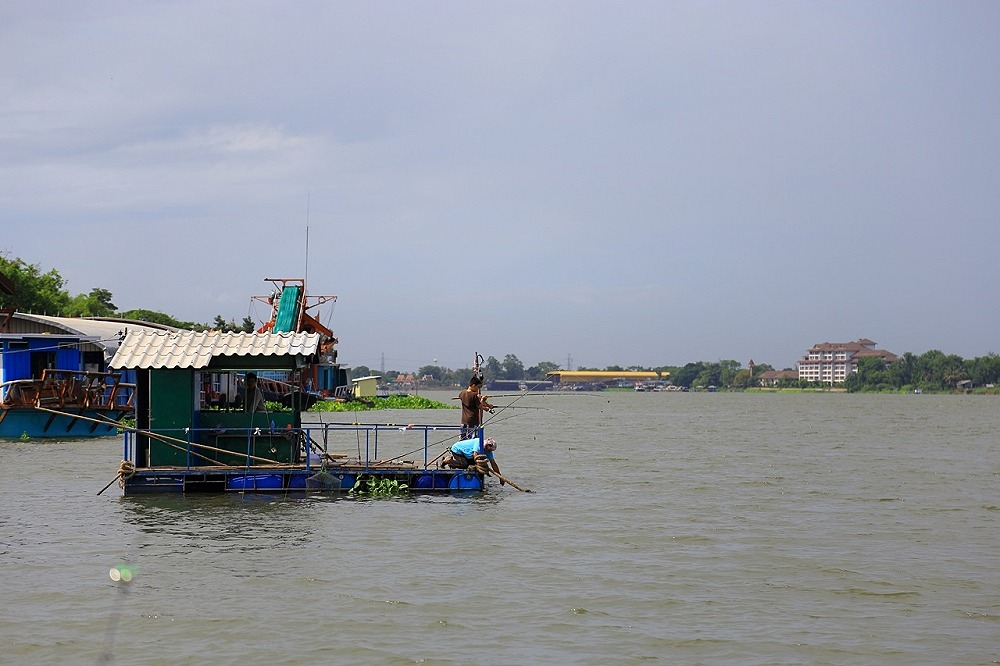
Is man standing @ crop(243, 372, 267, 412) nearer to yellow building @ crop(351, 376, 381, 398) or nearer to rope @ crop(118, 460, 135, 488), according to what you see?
rope @ crop(118, 460, 135, 488)

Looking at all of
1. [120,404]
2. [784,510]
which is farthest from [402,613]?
[120,404]

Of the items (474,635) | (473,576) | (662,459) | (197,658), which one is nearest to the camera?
(197,658)

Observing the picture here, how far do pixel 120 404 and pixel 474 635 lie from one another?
125ft

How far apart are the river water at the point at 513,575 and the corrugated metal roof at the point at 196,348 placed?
9.30 feet

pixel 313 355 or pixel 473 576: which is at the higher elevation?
pixel 313 355

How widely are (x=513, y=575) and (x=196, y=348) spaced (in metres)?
9.74

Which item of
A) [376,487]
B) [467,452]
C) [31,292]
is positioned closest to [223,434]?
[376,487]

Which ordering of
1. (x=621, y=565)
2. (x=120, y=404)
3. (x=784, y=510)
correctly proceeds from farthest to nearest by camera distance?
(x=120, y=404) → (x=784, y=510) → (x=621, y=565)

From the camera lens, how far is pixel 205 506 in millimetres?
20984

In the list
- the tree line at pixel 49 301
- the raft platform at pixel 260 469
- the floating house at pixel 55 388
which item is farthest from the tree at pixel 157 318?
the raft platform at pixel 260 469

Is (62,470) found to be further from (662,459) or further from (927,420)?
(927,420)

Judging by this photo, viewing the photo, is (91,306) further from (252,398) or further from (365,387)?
(252,398)

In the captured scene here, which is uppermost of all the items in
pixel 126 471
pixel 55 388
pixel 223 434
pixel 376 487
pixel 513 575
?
pixel 55 388

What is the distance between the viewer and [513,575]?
15.6 metres
